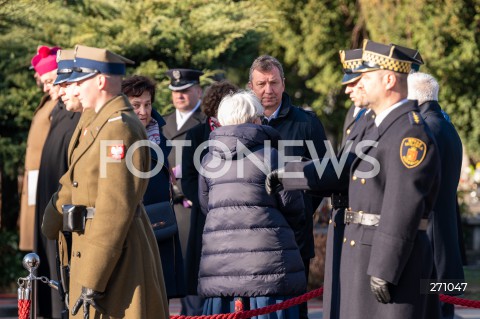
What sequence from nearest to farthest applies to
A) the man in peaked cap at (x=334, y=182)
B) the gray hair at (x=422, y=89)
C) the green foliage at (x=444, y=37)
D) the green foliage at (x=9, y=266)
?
1. the man in peaked cap at (x=334, y=182)
2. the gray hair at (x=422, y=89)
3. the green foliage at (x=9, y=266)
4. the green foliage at (x=444, y=37)

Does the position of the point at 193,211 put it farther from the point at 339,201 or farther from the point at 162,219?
the point at 339,201

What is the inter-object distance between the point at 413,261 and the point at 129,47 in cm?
720

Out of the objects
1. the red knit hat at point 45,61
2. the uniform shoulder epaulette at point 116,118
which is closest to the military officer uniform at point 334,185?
the uniform shoulder epaulette at point 116,118

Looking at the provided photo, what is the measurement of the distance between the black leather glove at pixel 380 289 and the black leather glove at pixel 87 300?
1387mm

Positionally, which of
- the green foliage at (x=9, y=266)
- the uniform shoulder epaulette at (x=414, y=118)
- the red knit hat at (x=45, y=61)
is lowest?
the green foliage at (x=9, y=266)

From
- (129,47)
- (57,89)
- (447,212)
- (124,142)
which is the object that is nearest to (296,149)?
(447,212)

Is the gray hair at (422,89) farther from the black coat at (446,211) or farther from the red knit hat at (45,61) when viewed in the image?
the red knit hat at (45,61)

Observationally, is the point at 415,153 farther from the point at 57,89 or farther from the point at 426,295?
the point at 57,89

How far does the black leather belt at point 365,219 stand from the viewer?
591cm

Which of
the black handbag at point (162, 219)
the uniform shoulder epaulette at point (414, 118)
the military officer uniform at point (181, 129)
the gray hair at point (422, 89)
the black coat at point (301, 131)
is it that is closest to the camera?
the uniform shoulder epaulette at point (414, 118)

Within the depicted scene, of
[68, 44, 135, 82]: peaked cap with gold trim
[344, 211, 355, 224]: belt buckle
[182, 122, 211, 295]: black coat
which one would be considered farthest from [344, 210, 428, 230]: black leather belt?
[182, 122, 211, 295]: black coat

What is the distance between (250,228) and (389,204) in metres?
1.32

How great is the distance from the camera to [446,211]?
792cm

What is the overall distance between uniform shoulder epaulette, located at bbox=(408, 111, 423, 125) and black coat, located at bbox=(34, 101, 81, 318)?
3879 mm
